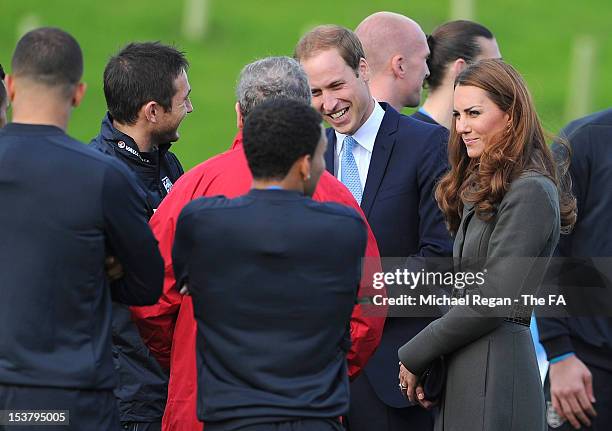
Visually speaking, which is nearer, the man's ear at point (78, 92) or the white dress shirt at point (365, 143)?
the man's ear at point (78, 92)

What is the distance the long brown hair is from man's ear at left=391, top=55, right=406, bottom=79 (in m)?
1.40

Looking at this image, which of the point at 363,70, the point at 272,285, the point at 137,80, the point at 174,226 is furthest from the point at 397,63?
the point at 272,285

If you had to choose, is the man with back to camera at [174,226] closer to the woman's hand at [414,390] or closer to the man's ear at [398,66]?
the woman's hand at [414,390]

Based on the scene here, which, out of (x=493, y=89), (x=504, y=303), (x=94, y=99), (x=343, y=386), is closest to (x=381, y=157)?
(x=493, y=89)

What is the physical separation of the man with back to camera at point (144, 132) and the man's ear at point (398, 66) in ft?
4.11

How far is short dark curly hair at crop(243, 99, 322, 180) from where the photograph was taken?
3.34m

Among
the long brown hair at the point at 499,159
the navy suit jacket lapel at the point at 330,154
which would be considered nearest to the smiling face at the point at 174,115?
the navy suit jacket lapel at the point at 330,154

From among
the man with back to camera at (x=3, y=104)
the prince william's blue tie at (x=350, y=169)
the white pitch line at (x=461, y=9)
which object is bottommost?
the man with back to camera at (x=3, y=104)

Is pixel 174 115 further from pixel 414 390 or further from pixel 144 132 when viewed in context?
pixel 414 390

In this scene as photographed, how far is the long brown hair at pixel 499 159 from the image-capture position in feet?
12.9

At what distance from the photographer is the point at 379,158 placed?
4.69 meters

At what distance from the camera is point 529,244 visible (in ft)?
12.5

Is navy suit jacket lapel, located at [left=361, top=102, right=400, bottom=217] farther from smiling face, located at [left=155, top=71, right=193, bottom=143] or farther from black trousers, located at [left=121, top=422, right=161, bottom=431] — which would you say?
black trousers, located at [left=121, top=422, right=161, bottom=431]

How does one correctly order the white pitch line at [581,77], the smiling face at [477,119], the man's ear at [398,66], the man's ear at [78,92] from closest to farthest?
the man's ear at [78,92]
the smiling face at [477,119]
the man's ear at [398,66]
the white pitch line at [581,77]
